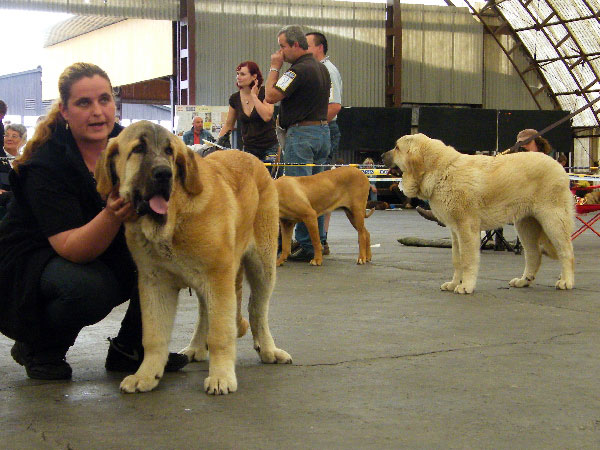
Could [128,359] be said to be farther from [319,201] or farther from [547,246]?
[319,201]

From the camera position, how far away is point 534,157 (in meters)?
6.86

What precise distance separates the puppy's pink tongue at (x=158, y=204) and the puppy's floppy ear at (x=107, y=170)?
0.22m

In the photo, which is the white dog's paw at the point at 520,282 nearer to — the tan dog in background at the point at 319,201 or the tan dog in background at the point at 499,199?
the tan dog in background at the point at 499,199

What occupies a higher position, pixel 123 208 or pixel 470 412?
pixel 123 208

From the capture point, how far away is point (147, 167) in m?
3.07

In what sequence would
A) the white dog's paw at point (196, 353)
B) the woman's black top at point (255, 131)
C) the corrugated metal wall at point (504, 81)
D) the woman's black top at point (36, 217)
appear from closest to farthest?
1. the woman's black top at point (36, 217)
2. the white dog's paw at point (196, 353)
3. the woman's black top at point (255, 131)
4. the corrugated metal wall at point (504, 81)

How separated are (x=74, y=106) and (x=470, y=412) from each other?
2.06 m

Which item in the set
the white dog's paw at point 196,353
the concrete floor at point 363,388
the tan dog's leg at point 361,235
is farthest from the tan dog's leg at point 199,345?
the tan dog's leg at point 361,235

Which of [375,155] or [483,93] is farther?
[483,93]

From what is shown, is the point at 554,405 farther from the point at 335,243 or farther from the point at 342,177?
the point at 335,243

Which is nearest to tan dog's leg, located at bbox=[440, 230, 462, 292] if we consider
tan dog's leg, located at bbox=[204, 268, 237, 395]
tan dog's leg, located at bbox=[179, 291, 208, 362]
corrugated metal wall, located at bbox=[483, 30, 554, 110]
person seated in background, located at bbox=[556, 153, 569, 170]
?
tan dog's leg, located at bbox=[179, 291, 208, 362]

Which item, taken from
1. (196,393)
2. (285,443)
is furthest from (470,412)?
(196,393)

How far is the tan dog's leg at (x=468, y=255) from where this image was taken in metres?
6.55

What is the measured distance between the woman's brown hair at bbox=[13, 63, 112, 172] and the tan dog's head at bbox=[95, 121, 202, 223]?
59cm
